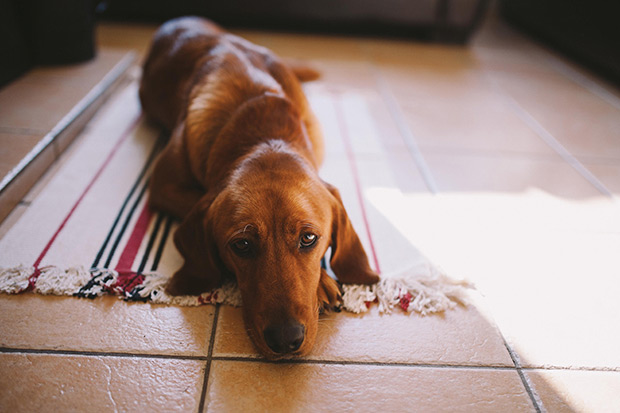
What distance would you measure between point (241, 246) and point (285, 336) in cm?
29

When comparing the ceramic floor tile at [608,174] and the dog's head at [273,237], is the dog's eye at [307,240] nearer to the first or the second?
the dog's head at [273,237]

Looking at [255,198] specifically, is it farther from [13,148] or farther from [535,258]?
[13,148]

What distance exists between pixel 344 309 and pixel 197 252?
0.53 metres

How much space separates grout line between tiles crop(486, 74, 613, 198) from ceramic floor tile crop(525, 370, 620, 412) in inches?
51.0

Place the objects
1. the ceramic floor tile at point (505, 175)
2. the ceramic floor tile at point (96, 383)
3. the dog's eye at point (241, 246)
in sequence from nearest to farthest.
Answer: the ceramic floor tile at point (96, 383) → the dog's eye at point (241, 246) → the ceramic floor tile at point (505, 175)

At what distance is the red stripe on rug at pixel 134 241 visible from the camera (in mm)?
1638

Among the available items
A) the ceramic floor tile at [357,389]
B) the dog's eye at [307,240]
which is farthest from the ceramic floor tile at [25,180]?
the dog's eye at [307,240]

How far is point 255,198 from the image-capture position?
129 centimetres

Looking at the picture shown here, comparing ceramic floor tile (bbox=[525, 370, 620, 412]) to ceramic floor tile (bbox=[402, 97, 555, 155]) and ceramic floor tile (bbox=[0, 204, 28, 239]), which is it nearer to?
ceramic floor tile (bbox=[402, 97, 555, 155])

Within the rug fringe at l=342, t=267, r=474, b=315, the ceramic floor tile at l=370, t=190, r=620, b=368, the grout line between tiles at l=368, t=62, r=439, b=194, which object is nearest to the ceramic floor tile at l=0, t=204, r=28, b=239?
the rug fringe at l=342, t=267, r=474, b=315

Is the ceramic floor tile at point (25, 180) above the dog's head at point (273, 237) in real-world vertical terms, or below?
below

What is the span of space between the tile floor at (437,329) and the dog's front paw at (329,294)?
47 mm

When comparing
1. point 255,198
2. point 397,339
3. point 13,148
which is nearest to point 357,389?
point 397,339

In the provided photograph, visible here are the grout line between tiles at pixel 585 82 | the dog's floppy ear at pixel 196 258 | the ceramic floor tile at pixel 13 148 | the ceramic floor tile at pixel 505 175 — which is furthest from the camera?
the grout line between tiles at pixel 585 82
